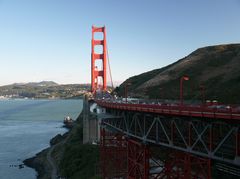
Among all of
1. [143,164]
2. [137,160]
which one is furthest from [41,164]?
[143,164]

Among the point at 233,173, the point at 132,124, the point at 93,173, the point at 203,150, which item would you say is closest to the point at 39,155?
the point at 93,173

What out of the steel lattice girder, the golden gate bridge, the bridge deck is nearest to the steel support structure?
the golden gate bridge

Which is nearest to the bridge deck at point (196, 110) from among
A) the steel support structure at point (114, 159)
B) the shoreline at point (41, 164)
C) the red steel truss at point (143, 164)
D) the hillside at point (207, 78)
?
the red steel truss at point (143, 164)

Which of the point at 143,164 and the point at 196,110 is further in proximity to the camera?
the point at 143,164

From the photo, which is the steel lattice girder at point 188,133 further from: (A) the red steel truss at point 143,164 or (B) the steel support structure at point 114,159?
(B) the steel support structure at point 114,159

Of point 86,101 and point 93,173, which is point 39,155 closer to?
point 86,101

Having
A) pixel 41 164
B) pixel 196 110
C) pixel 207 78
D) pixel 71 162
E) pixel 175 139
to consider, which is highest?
pixel 207 78

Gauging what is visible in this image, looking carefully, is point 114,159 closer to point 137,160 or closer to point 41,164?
point 137,160
